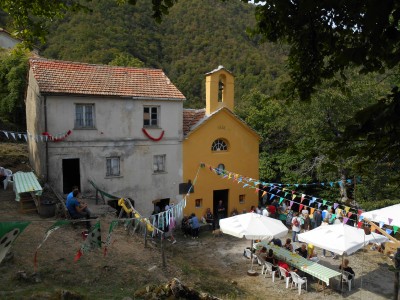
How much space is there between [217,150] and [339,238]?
10.7 meters

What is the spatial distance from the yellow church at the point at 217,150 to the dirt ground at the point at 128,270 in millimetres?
5131

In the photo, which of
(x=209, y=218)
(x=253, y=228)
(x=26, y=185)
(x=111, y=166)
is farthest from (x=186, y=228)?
(x=26, y=185)

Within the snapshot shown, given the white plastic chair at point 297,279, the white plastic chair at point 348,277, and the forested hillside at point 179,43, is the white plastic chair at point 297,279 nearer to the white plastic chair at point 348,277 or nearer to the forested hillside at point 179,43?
the white plastic chair at point 348,277

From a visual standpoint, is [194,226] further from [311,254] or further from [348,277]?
[348,277]

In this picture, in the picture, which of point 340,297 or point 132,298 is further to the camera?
point 340,297

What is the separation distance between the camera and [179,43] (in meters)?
67.4

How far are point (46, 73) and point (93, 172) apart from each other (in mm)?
5358

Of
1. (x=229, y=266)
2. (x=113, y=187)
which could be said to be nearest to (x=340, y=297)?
(x=229, y=266)

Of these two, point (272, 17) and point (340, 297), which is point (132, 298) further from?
point (340, 297)

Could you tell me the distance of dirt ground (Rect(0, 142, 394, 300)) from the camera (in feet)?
28.2

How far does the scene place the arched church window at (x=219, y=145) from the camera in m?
21.8

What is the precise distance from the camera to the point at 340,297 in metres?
11.9

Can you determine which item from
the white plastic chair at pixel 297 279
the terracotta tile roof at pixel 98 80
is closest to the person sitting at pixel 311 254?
the white plastic chair at pixel 297 279

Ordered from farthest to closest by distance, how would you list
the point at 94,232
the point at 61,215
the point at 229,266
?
the point at 229,266 < the point at 61,215 < the point at 94,232
